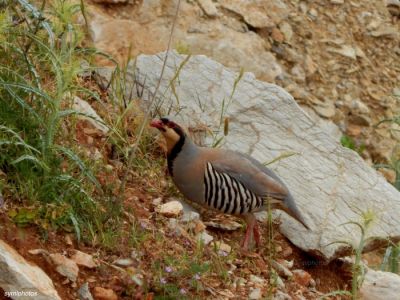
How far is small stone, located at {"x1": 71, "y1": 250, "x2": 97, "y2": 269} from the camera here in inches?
170

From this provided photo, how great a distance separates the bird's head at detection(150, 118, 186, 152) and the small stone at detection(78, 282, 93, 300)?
1.50 metres

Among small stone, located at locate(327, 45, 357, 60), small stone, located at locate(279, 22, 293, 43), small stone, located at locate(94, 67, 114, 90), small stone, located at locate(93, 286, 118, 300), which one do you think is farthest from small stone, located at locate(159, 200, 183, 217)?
small stone, located at locate(327, 45, 357, 60)

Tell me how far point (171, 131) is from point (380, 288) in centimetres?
149

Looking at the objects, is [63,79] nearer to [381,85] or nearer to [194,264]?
[194,264]

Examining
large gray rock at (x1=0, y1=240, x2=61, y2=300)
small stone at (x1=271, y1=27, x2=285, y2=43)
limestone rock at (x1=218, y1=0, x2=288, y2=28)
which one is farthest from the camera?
small stone at (x1=271, y1=27, x2=285, y2=43)

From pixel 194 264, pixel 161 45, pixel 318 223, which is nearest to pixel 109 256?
pixel 194 264

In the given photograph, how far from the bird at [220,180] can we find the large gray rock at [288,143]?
1.38 ft

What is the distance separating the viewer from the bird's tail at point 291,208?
18.3 ft

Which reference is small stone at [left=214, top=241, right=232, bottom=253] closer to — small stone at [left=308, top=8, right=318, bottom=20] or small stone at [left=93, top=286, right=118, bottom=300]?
small stone at [left=93, top=286, right=118, bottom=300]

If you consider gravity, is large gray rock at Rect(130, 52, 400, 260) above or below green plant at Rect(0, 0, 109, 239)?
below

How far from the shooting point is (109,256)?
452cm

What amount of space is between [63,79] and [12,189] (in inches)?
23.5

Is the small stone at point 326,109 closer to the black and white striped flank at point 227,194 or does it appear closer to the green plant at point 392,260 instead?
the green plant at point 392,260

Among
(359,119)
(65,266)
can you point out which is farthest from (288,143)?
(65,266)
